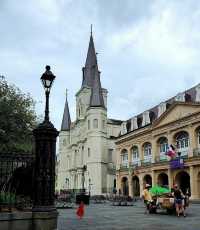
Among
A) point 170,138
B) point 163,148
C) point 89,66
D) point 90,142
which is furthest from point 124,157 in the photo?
point 89,66

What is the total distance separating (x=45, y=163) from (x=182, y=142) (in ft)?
103

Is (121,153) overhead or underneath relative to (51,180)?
overhead

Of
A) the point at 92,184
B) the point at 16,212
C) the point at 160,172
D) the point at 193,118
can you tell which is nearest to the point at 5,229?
the point at 16,212

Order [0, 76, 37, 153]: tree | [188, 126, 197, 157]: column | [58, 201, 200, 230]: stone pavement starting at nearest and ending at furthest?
1. [58, 201, 200, 230]: stone pavement
2. [0, 76, 37, 153]: tree
3. [188, 126, 197, 157]: column

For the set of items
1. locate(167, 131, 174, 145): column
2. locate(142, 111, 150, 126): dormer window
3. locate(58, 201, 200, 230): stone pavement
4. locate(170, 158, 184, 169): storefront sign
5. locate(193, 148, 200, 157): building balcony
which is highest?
locate(142, 111, 150, 126): dormer window

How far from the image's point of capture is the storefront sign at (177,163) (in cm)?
3869

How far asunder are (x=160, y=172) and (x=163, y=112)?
753cm

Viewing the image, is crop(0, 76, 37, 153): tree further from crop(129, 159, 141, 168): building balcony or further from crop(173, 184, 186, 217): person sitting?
crop(129, 159, 141, 168): building balcony

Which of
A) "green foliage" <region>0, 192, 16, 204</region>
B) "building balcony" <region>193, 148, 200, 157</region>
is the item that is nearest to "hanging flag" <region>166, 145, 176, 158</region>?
"building balcony" <region>193, 148, 200, 157</region>

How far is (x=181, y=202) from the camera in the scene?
17422 mm

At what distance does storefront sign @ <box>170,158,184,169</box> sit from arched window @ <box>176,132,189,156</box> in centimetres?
108

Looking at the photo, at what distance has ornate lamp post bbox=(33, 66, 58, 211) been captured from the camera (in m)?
10.8

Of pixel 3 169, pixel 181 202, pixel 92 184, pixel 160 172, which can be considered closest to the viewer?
pixel 3 169

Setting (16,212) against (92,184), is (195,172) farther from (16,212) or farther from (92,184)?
(16,212)
